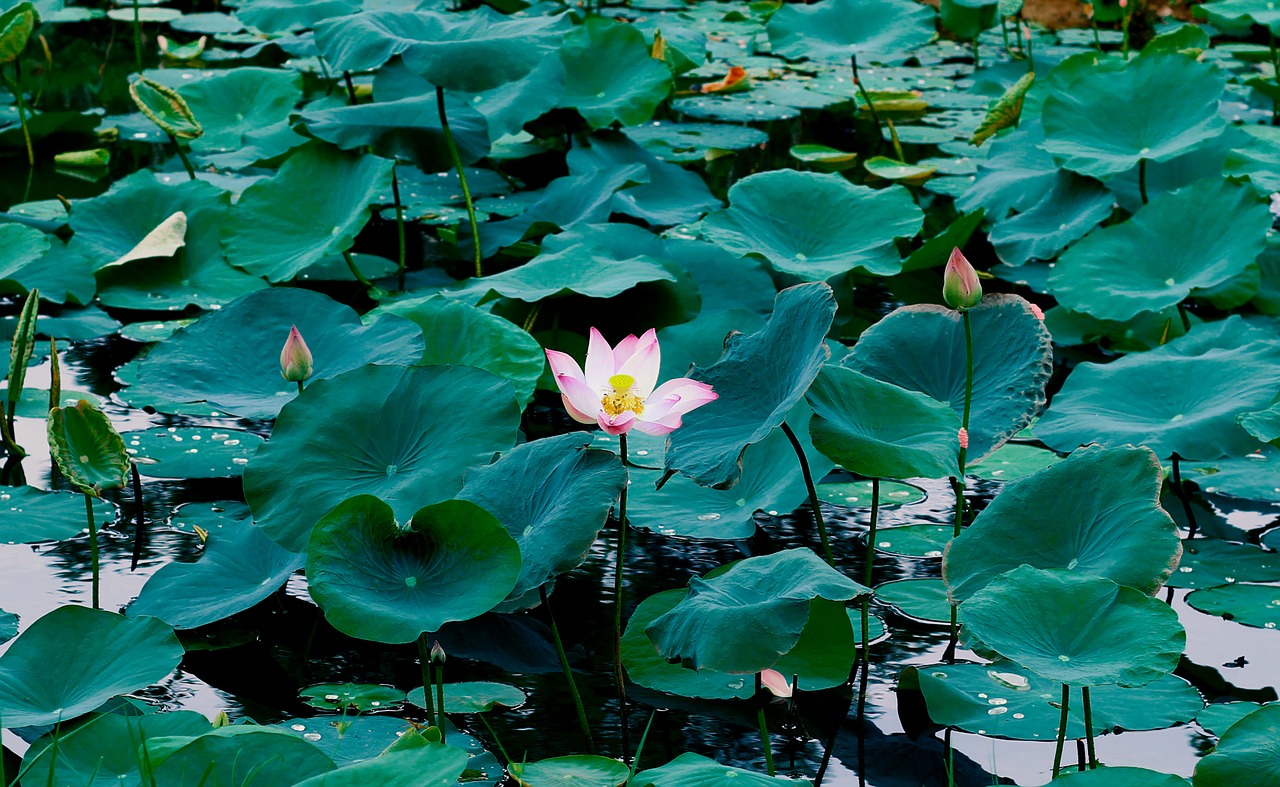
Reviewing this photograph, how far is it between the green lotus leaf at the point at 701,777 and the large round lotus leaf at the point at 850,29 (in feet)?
8.16

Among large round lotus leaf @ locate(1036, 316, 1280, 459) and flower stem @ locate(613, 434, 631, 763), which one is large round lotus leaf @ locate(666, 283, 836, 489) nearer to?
flower stem @ locate(613, 434, 631, 763)

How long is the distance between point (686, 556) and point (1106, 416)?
23.7 inches

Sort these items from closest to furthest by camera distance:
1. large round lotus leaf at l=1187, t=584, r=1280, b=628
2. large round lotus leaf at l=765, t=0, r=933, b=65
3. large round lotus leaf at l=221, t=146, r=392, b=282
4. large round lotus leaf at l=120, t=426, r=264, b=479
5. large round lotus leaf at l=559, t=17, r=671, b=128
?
large round lotus leaf at l=1187, t=584, r=1280, b=628 < large round lotus leaf at l=120, t=426, r=264, b=479 < large round lotus leaf at l=221, t=146, r=392, b=282 < large round lotus leaf at l=559, t=17, r=671, b=128 < large round lotus leaf at l=765, t=0, r=933, b=65

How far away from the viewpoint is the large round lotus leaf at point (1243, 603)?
1500mm

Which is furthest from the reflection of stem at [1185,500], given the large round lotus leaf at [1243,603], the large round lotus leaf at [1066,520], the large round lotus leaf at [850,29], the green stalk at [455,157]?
the large round lotus leaf at [850,29]

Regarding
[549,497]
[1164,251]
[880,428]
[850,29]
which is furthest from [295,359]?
[850,29]

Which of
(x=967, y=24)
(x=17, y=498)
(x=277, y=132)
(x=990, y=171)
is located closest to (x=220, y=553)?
(x=17, y=498)

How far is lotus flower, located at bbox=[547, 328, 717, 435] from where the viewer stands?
4.05 feet

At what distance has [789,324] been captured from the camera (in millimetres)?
1441

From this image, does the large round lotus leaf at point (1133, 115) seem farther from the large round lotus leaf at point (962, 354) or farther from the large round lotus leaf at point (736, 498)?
the large round lotus leaf at point (736, 498)

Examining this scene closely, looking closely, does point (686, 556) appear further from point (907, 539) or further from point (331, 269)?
point (331, 269)

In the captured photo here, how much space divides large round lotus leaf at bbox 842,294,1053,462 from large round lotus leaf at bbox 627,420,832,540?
0.14m

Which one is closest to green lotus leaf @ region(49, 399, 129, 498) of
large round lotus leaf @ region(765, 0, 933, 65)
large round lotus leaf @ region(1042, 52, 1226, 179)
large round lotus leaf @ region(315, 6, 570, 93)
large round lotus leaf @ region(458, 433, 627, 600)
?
large round lotus leaf @ region(458, 433, 627, 600)

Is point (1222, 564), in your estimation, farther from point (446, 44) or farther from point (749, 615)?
point (446, 44)
